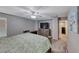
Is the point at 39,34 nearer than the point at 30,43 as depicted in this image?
No

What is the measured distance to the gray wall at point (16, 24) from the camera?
3.40ft

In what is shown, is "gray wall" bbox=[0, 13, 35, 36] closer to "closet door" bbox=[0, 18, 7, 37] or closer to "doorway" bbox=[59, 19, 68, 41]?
"closet door" bbox=[0, 18, 7, 37]

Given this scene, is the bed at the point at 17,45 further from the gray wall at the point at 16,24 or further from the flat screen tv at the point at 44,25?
the flat screen tv at the point at 44,25

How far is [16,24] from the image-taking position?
3.69 feet

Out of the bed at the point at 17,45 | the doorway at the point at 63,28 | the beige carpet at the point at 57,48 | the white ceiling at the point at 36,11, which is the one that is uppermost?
the white ceiling at the point at 36,11

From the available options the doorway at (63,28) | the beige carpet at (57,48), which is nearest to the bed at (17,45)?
the beige carpet at (57,48)

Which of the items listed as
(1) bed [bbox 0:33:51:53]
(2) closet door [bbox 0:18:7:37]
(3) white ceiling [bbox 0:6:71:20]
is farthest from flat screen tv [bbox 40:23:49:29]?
(2) closet door [bbox 0:18:7:37]

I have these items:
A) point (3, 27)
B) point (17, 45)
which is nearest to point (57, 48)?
point (17, 45)

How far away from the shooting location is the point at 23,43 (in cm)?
109

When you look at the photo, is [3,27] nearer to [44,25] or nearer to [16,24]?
[16,24]

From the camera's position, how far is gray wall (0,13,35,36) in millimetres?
1037
